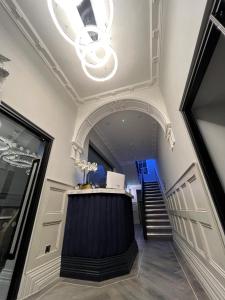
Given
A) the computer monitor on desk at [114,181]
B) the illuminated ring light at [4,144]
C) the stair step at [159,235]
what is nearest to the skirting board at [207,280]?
the computer monitor on desk at [114,181]

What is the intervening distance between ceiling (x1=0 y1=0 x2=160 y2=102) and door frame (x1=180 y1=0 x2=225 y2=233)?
1340 millimetres

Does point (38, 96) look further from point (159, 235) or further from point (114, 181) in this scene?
point (159, 235)

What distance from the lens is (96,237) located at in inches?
76.8

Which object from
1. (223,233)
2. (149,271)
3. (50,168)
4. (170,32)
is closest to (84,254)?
(149,271)

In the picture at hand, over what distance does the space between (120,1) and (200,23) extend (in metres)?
1.40

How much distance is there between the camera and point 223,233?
107cm

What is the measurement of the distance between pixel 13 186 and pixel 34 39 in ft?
7.18

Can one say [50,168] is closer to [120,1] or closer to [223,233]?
[223,233]

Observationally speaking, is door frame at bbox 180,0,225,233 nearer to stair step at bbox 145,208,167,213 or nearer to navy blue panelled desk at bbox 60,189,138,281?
navy blue panelled desk at bbox 60,189,138,281

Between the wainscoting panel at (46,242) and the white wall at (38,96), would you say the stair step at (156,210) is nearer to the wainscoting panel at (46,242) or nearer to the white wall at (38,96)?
the white wall at (38,96)

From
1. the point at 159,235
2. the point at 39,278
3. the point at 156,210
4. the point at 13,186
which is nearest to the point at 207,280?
the point at 39,278

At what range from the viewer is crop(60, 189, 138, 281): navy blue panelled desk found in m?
1.82

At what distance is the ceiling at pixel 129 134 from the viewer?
4.09 metres

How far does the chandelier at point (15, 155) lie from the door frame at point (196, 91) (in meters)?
2.10
